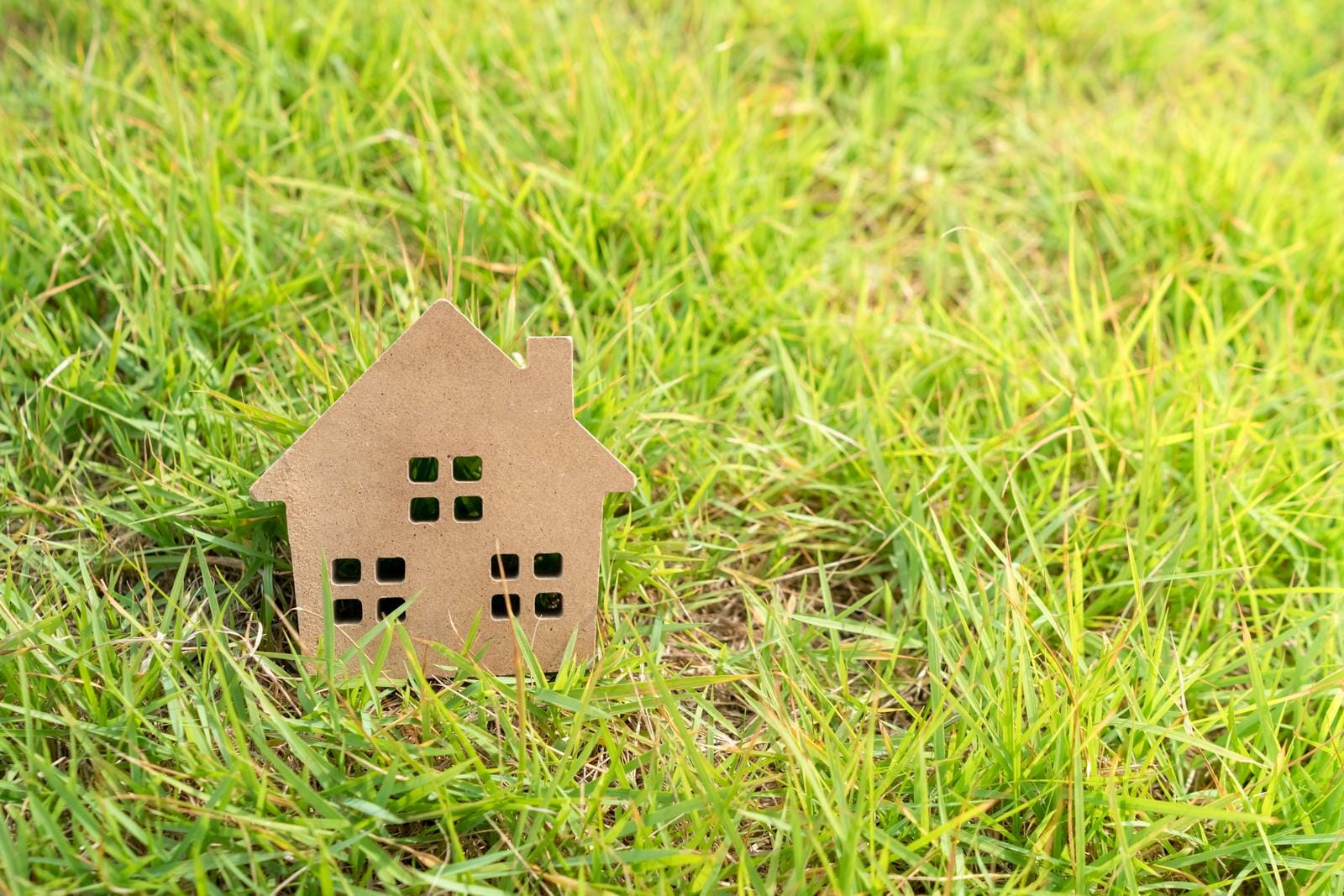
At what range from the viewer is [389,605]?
75.2 inches

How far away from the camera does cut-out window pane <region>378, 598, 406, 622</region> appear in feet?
6.07

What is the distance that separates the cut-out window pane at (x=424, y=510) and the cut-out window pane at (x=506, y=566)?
13 cm

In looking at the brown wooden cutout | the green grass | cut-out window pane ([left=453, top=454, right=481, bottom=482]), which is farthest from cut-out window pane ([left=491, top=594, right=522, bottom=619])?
cut-out window pane ([left=453, top=454, right=481, bottom=482])

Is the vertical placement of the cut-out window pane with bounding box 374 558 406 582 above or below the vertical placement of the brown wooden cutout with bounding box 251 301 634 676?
below

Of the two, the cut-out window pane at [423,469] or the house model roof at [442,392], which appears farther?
the cut-out window pane at [423,469]

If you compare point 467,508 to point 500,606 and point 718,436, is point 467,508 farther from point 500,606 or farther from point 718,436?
point 718,436

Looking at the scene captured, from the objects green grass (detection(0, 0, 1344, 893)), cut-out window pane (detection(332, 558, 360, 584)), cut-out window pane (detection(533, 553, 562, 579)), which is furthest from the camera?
cut-out window pane (detection(533, 553, 562, 579))

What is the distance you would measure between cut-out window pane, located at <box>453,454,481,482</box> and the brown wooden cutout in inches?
3.3

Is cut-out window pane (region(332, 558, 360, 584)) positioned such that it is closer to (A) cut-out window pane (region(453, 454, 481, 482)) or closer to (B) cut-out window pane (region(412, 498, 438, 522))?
(B) cut-out window pane (region(412, 498, 438, 522))

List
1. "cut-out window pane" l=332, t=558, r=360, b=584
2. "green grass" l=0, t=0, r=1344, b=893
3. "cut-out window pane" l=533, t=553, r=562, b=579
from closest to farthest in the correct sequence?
"green grass" l=0, t=0, r=1344, b=893
"cut-out window pane" l=332, t=558, r=360, b=584
"cut-out window pane" l=533, t=553, r=562, b=579

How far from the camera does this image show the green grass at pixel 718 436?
1665 millimetres

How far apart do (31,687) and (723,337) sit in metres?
1.54

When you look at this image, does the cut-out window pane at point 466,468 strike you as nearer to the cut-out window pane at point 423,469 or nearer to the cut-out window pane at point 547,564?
the cut-out window pane at point 423,469

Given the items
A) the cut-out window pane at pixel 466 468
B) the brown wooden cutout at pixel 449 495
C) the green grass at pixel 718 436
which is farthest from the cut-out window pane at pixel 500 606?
the cut-out window pane at pixel 466 468
